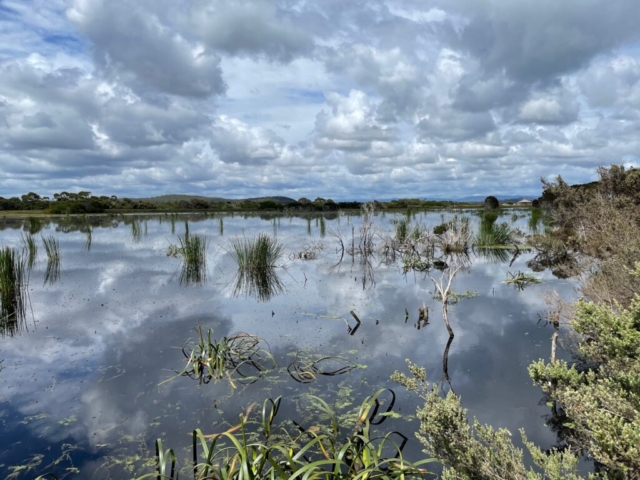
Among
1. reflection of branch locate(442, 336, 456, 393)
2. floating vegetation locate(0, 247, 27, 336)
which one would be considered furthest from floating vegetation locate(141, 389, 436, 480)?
floating vegetation locate(0, 247, 27, 336)

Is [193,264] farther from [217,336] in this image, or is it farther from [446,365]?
[446,365]

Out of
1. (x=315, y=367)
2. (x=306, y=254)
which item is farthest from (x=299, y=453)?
(x=306, y=254)

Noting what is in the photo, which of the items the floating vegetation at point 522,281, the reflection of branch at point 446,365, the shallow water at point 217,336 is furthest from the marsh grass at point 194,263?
the floating vegetation at point 522,281

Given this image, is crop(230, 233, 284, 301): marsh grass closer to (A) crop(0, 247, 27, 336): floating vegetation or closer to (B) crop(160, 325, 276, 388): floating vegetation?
(B) crop(160, 325, 276, 388): floating vegetation

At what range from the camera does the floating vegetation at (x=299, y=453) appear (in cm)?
308

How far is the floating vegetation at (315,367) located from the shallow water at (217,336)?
13 cm

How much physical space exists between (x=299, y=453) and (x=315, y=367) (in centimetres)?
358

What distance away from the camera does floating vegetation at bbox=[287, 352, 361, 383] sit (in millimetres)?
6320

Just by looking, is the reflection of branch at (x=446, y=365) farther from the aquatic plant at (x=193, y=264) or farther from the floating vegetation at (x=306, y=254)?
the floating vegetation at (x=306, y=254)

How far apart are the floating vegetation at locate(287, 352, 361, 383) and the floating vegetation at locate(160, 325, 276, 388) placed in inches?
16.1

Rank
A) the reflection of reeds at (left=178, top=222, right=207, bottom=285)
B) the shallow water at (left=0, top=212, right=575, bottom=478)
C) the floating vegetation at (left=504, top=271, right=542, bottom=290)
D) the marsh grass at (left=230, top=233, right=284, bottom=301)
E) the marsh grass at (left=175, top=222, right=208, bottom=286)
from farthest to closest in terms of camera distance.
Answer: the reflection of reeds at (left=178, top=222, right=207, bottom=285) → the marsh grass at (left=175, top=222, right=208, bottom=286) → the floating vegetation at (left=504, top=271, right=542, bottom=290) → the marsh grass at (left=230, top=233, right=284, bottom=301) → the shallow water at (left=0, top=212, right=575, bottom=478)

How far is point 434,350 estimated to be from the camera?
7.43 metres

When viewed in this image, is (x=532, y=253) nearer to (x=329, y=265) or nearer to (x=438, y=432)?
(x=329, y=265)

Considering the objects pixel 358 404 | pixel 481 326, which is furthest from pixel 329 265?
pixel 358 404
